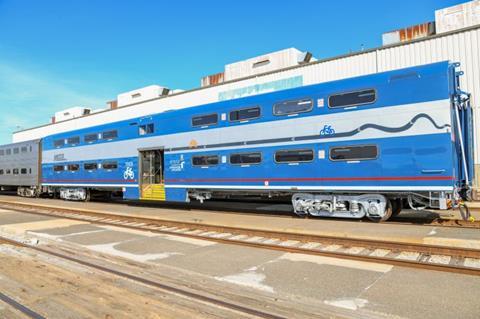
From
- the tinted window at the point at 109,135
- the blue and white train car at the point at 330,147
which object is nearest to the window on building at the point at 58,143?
the tinted window at the point at 109,135

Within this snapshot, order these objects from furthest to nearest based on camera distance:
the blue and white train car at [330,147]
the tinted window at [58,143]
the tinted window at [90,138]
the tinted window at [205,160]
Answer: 1. the tinted window at [58,143]
2. the tinted window at [90,138]
3. the tinted window at [205,160]
4. the blue and white train car at [330,147]

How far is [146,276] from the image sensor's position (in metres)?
6.39

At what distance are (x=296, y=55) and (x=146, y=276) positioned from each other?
70.9 feet

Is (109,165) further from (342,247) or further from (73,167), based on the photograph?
(342,247)

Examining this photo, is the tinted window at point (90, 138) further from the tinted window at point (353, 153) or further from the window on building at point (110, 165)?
the tinted window at point (353, 153)

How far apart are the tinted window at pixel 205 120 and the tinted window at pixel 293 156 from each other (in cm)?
327

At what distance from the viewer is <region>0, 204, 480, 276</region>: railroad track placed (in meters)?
6.61

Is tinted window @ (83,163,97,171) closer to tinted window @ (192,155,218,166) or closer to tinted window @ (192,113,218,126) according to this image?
tinted window @ (192,155,218,166)

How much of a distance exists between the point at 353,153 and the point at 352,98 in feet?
5.69

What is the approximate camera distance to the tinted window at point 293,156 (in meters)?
11.8

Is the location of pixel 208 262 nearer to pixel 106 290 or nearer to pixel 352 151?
pixel 106 290

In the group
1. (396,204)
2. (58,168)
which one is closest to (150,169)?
(58,168)

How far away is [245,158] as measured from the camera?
13320 mm

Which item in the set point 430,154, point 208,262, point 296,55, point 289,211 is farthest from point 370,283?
point 296,55
